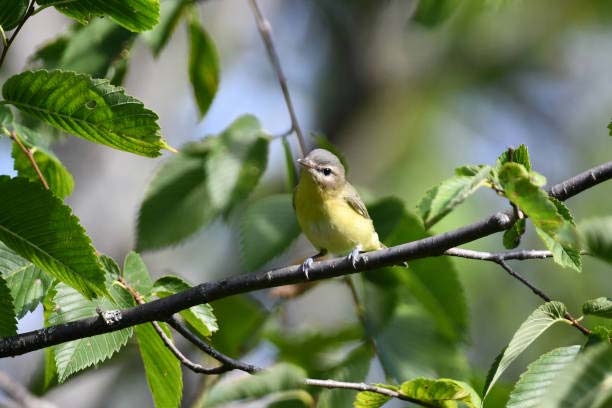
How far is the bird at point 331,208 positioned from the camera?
3.72 meters

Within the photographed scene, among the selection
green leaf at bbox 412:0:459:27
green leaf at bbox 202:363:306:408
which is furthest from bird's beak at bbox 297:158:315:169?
green leaf at bbox 202:363:306:408

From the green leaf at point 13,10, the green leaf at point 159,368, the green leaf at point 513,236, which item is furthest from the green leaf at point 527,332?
the green leaf at point 13,10

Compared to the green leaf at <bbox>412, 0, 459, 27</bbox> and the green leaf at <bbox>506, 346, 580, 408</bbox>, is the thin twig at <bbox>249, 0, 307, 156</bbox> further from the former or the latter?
the green leaf at <bbox>506, 346, 580, 408</bbox>

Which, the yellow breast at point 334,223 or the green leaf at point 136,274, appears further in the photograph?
the yellow breast at point 334,223

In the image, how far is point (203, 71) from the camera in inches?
125

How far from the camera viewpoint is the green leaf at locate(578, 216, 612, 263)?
121cm

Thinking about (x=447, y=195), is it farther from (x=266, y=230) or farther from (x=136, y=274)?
(x=266, y=230)

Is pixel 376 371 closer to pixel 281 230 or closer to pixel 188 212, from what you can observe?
pixel 281 230

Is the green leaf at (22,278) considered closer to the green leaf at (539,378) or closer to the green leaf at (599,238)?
the green leaf at (539,378)

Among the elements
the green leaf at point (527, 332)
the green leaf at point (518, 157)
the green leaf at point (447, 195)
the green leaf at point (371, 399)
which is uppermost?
the green leaf at point (518, 157)

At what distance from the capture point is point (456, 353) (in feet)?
9.46

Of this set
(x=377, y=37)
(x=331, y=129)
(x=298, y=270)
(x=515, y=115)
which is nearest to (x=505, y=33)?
(x=515, y=115)

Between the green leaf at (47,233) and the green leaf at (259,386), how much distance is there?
631 millimetres

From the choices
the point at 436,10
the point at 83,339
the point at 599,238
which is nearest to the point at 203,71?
the point at 436,10
